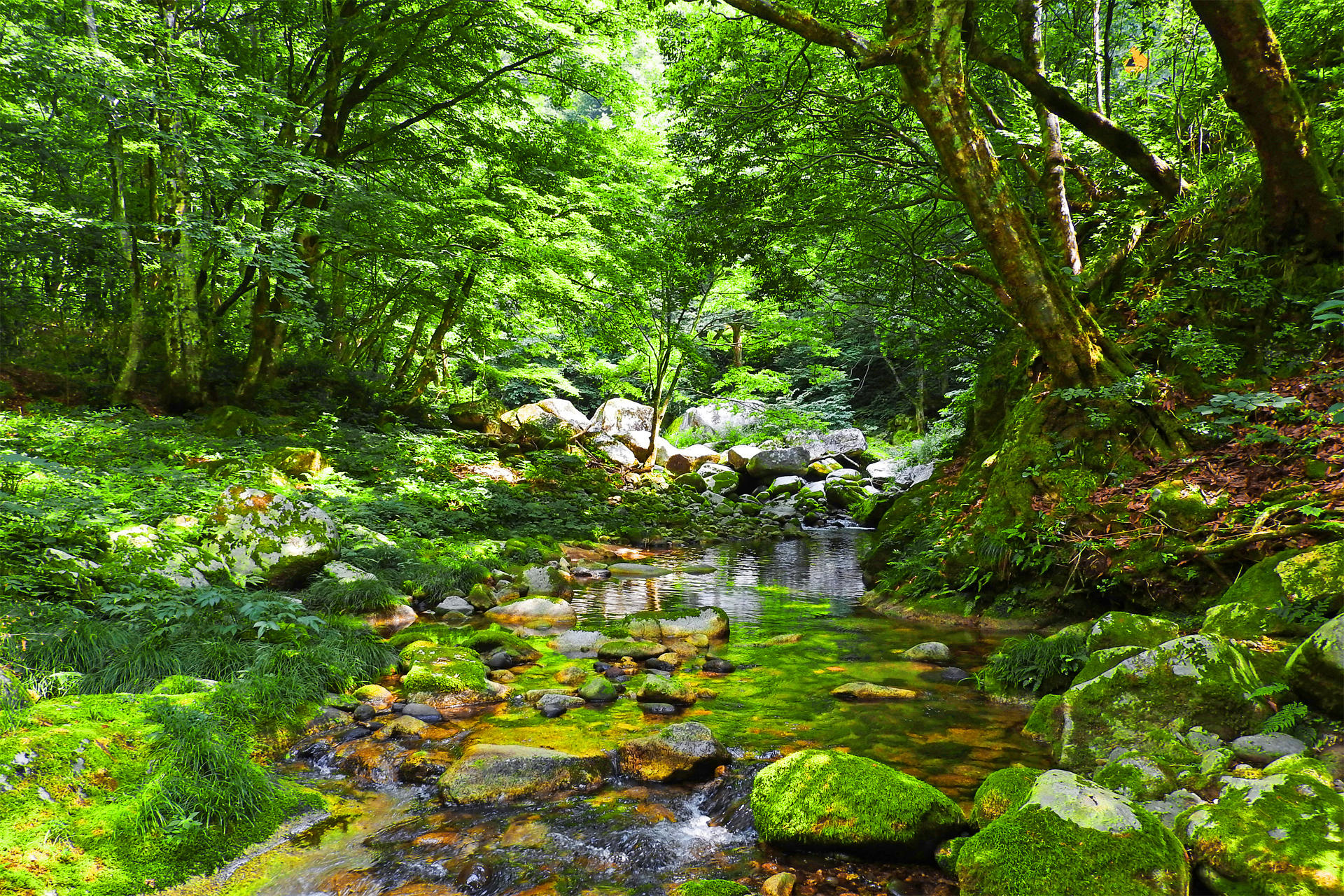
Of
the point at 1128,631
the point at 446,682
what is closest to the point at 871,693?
the point at 1128,631

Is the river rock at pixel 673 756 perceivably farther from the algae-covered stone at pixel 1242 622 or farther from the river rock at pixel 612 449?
the river rock at pixel 612 449

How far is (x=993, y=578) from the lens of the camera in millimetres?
6840

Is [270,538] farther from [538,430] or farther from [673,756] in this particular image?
[538,430]

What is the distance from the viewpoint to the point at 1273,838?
221 centimetres

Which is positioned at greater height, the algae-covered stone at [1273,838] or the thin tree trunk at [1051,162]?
the thin tree trunk at [1051,162]

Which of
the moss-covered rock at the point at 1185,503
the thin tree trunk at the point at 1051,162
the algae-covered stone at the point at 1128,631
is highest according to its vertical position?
the thin tree trunk at the point at 1051,162

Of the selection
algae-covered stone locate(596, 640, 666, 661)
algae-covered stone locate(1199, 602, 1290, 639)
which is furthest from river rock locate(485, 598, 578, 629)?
algae-covered stone locate(1199, 602, 1290, 639)

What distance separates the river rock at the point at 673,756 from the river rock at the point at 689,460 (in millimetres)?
16683

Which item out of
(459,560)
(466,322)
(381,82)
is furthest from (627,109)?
(459,560)

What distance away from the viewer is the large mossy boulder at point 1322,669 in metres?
2.94

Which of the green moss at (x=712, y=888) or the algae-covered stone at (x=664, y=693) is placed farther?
the algae-covered stone at (x=664, y=693)

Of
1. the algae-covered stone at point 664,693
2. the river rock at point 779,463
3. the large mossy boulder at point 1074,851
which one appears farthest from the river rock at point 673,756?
the river rock at point 779,463

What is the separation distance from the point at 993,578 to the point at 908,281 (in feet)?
23.7

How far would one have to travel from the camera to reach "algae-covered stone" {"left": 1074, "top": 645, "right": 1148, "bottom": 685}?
402 centimetres
